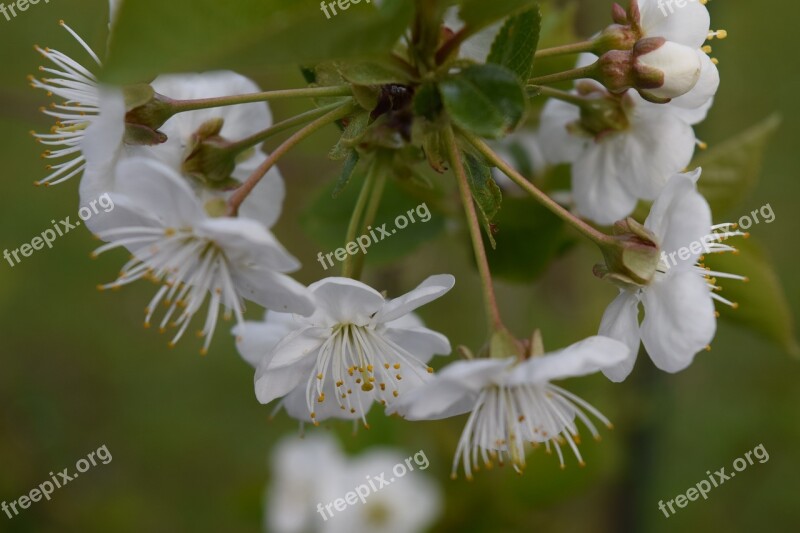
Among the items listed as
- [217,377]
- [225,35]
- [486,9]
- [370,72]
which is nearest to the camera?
[225,35]

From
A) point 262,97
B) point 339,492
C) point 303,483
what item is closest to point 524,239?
point 262,97

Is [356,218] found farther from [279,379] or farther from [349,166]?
[279,379]

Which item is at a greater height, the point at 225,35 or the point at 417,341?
the point at 225,35

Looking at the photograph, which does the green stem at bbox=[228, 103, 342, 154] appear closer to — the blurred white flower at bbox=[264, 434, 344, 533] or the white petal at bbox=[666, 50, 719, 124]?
the white petal at bbox=[666, 50, 719, 124]

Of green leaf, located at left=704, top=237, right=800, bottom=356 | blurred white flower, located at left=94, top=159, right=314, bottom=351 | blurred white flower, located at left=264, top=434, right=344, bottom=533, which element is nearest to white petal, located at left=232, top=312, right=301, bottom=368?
blurred white flower, located at left=94, top=159, right=314, bottom=351

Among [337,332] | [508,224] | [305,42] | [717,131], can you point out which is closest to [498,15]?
[305,42]

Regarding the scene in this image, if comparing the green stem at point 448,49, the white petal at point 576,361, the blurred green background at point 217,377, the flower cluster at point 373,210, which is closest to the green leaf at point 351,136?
the flower cluster at point 373,210

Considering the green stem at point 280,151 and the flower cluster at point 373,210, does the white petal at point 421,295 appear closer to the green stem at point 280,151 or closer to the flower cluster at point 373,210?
the flower cluster at point 373,210
